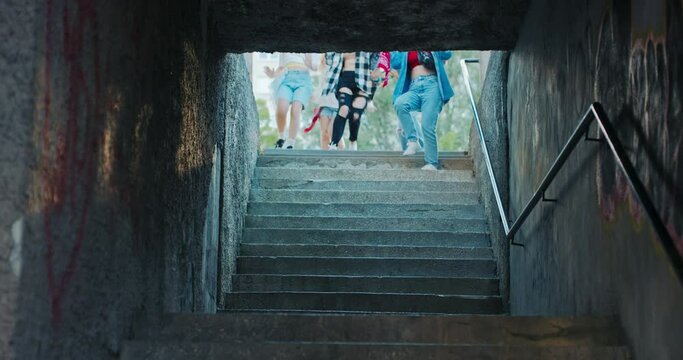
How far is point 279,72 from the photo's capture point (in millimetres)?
11375

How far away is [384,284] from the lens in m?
7.55

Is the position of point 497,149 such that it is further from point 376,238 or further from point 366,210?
point 366,210

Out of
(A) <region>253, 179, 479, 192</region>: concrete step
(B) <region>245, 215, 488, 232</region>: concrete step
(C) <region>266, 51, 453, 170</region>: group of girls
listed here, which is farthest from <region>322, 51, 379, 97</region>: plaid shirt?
(B) <region>245, 215, 488, 232</region>: concrete step

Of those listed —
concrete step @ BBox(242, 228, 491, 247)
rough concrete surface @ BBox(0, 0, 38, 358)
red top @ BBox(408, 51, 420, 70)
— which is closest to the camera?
rough concrete surface @ BBox(0, 0, 38, 358)

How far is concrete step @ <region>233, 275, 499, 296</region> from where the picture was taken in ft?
24.6

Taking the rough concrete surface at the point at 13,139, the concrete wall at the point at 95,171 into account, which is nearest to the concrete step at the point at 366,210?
the concrete wall at the point at 95,171

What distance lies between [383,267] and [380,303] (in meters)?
0.68

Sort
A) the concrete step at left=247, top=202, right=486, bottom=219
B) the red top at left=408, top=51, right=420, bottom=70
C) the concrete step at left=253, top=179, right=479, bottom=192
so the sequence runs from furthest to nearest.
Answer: the red top at left=408, top=51, right=420, bottom=70, the concrete step at left=253, top=179, right=479, bottom=192, the concrete step at left=247, top=202, right=486, bottom=219

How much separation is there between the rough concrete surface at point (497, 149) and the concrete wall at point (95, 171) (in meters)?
2.57

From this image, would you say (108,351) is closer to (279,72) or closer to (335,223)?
(335,223)

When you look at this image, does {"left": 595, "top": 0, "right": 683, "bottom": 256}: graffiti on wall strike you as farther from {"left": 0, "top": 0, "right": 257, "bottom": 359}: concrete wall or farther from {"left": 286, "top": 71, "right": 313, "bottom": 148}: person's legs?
{"left": 286, "top": 71, "right": 313, "bottom": 148}: person's legs

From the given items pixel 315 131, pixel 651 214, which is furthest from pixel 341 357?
pixel 315 131

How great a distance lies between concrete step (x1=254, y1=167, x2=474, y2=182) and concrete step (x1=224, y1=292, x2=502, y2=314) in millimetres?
2418

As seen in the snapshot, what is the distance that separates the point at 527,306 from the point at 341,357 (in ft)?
8.96
